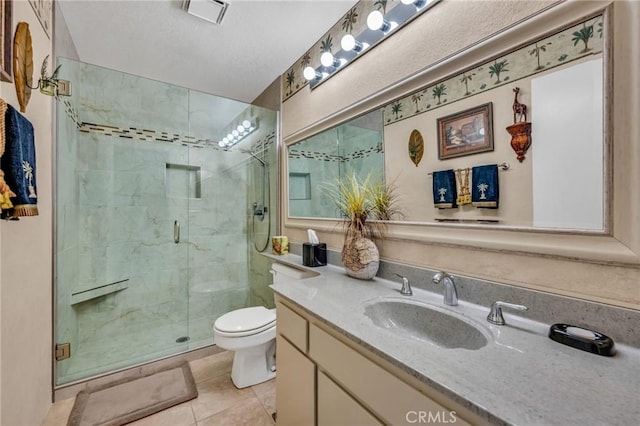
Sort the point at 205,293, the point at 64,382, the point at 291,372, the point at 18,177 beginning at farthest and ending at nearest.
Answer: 1. the point at 205,293
2. the point at 64,382
3. the point at 291,372
4. the point at 18,177

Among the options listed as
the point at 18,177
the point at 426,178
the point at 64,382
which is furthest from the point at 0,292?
the point at 426,178

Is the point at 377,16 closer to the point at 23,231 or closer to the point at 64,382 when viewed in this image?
the point at 23,231

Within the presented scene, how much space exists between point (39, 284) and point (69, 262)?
19.6 inches

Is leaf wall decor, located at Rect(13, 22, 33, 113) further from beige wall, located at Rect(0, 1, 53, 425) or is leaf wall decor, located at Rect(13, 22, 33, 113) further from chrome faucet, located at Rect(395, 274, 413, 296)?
chrome faucet, located at Rect(395, 274, 413, 296)

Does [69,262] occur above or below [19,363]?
above

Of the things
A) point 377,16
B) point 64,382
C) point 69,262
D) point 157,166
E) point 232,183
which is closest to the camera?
point 377,16

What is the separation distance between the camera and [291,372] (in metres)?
1.16

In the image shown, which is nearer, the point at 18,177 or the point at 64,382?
the point at 18,177

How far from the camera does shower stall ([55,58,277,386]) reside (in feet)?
6.27

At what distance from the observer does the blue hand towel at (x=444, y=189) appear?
3.71 ft

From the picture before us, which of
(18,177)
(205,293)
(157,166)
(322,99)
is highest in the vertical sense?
(322,99)

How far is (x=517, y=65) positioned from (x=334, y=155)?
1113mm

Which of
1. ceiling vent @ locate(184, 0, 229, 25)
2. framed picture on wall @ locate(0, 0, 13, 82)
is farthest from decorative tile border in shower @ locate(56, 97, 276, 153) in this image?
ceiling vent @ locate(184, 0, 229, 25)

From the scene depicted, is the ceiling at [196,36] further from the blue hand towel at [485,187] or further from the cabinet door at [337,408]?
the cabinet door at [337,408]
